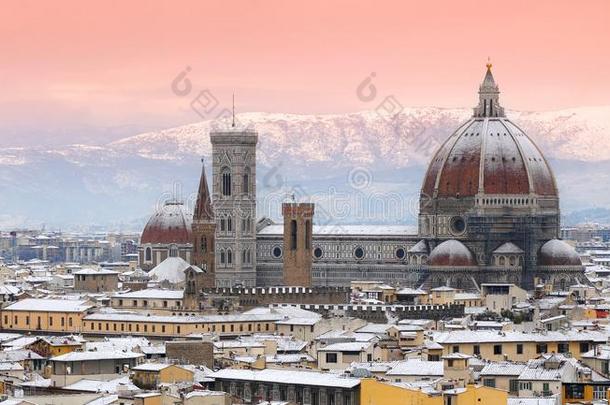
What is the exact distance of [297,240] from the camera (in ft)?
511

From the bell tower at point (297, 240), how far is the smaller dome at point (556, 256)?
14425 mm

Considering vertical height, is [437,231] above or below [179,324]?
above

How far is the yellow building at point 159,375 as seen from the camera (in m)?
81.8

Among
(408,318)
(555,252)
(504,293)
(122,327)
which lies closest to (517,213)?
(555,252)

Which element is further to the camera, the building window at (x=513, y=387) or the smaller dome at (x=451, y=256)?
the smaller dome at (x=451, y=256)

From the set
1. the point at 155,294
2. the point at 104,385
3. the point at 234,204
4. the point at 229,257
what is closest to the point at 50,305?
the point at 155,294

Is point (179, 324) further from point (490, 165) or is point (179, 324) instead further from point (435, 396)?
point (435, 396)

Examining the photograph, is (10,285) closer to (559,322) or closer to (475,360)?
(559,322)

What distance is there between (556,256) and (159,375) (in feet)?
232

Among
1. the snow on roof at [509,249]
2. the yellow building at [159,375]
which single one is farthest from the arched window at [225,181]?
the yellow building at [159,375]

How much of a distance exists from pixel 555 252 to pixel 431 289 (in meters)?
11.7

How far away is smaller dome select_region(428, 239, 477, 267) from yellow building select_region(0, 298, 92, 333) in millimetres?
29301

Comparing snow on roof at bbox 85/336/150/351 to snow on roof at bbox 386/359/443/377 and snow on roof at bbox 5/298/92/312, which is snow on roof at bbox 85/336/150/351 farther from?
snow on roof at bbox 5/298/92/312

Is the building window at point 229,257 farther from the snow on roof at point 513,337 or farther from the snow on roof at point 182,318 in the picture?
the snow on roof at point 513,337
